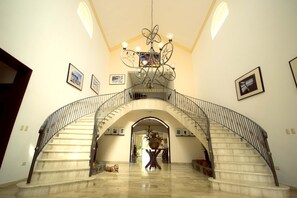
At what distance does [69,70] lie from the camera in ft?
16.8

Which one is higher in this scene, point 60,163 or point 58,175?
point 60,163

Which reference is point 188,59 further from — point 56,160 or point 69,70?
point 56,160

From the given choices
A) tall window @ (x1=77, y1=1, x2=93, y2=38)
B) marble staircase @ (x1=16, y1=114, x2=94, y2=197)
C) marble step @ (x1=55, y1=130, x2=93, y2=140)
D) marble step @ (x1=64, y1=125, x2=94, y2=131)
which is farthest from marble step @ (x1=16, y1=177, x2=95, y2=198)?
tall window @ (x1=77, y1=1, x2=93, y2=38)

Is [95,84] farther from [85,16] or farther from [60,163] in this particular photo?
[60,163]

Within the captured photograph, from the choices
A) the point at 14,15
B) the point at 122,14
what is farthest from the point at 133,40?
the point at 14,15

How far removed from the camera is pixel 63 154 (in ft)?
11.0

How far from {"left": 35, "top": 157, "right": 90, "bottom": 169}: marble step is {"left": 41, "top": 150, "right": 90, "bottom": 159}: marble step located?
0.17 metres

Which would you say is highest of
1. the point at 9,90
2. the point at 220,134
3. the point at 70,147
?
the point at 9,90

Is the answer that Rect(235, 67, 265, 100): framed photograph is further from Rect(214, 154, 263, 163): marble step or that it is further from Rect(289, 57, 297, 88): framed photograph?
Rect(214, 154, 263, 163): marble step

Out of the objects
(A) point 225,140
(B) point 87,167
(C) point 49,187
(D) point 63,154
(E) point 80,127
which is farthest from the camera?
(E) point 80,127

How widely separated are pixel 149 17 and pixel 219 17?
13.6 ft

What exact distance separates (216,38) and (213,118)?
400 centimetres

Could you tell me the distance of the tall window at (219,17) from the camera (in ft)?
20.1

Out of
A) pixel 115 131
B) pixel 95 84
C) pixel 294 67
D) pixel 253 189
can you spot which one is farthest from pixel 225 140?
pixel 95 84
